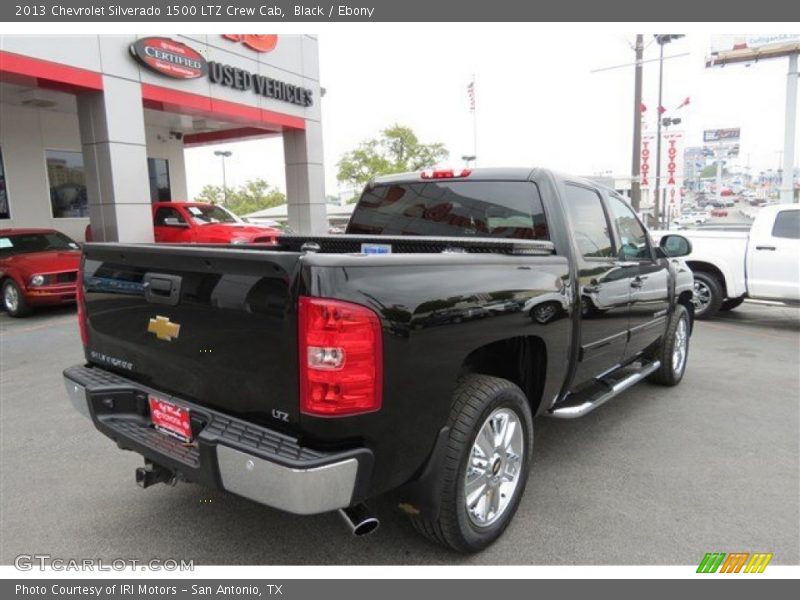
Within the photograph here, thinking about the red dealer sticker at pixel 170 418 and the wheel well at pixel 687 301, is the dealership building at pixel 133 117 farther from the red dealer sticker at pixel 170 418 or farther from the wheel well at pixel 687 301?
the wheel well at pixel 687 301

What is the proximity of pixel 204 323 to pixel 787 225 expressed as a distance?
908 cm

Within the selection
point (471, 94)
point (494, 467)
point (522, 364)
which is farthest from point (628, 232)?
point (471, 94)

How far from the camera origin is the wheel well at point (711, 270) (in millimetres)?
9289

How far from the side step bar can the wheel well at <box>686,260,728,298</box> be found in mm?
5176

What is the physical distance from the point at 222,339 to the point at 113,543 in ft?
4.54

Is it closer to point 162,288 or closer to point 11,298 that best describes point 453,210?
point 162,288

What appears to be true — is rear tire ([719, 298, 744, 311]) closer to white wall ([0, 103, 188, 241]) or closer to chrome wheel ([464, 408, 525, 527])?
chrome wheel ([464, 408, 525, 527])

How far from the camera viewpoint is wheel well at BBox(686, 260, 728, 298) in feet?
30.5

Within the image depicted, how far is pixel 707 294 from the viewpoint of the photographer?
938 centimetres

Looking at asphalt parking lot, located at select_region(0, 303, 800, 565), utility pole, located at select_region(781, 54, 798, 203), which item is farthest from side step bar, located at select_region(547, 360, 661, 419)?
utility pole, located at select_region(781, 54, 798, 203)

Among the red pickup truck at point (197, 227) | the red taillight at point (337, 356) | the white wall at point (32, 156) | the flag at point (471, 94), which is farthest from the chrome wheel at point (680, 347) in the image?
the flag at point (471, 94)

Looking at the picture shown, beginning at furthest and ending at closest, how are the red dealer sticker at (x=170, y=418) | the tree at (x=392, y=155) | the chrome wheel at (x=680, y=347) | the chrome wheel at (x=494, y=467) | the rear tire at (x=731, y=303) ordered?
the tree at (x=392, y=155), the rear tire at (x=731, y=303), the chrome wheel at (x=680, y=347), the chrome wheel at (x=494, y=467), the red dealer sticker at (x=170, y=418)

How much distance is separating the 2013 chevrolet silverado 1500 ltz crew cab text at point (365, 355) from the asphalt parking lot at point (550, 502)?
0.36 meters

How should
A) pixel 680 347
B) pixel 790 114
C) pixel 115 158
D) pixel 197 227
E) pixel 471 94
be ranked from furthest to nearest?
1. pixel 471 94
2. pixel 790 114
3. pixel 197 227
4. pixel 115 158
5. pixel 680 347
